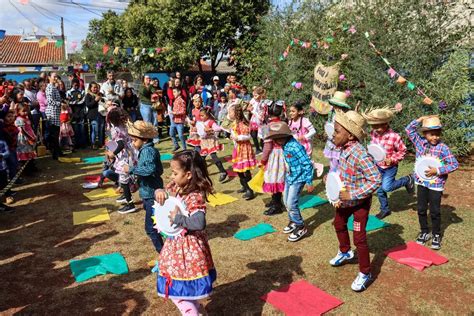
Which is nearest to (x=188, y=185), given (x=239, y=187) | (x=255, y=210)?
(x=255, y=210)

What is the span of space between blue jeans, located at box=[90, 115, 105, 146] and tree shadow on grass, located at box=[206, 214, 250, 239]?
26.3 ft

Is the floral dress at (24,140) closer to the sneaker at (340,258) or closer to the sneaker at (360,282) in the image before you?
the sneaker at (340,258)

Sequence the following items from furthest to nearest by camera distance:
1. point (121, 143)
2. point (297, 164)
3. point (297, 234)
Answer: point (121, 143)
point (297, 234)
point (297, 164)

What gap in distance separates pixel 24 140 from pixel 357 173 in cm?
803

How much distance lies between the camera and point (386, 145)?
6199 millimetres

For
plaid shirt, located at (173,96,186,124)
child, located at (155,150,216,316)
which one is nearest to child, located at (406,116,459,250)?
child, located at (155,150,216,316)

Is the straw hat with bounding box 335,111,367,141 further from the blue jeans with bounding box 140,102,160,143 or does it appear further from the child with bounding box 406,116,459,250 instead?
the blue jeans with bounding box 140,102,160,143

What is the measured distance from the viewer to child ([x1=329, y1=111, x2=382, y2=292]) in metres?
4.13

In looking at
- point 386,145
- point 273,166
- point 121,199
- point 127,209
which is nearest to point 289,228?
point 273,166

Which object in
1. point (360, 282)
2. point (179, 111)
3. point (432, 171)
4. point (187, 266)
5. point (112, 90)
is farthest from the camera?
point (112, 90)

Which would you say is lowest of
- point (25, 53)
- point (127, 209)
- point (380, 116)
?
point (127, 209)

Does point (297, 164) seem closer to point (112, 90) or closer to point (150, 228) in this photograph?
point (150, 228)

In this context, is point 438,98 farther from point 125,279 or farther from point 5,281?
point 5,281

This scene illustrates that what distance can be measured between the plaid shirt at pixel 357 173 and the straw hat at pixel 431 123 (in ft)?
5.01
